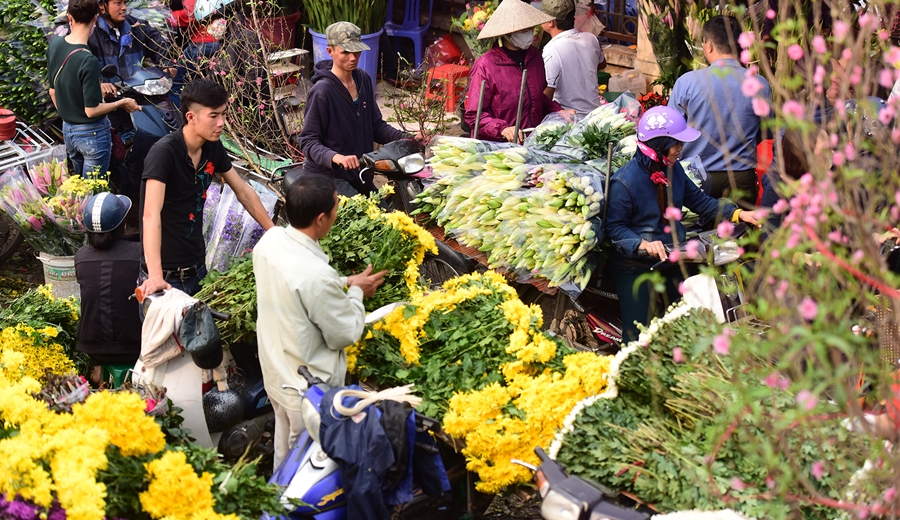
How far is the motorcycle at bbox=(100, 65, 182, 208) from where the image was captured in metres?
7.70

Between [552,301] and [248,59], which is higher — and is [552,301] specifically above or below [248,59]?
below

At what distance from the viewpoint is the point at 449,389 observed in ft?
13.0

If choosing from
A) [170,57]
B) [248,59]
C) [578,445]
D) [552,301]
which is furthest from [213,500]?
[170,57]

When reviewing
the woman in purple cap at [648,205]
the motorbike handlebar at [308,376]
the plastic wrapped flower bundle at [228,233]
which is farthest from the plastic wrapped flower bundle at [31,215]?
the woman in purple cap at [648,205]

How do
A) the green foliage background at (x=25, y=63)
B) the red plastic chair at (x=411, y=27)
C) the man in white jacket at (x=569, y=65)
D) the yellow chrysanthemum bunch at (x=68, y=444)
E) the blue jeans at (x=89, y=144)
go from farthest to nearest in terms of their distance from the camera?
1. the red plastic chair at (x=411, y=27)
2. the green foliage background at (x=25, y=63)
3. the blue jeans at (x=89, y=144)
4. the man in white jacket at (x=569, y=65)
5. the yellow chrysanthemum bunch at (x=68, y=444)

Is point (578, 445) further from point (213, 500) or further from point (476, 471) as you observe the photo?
point (213, 500)

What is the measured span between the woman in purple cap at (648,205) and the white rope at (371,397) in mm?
1367

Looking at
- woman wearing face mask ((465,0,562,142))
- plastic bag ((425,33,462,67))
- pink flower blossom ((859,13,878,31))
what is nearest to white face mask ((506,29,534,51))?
woman wearing face mask ((465,0,562,142))

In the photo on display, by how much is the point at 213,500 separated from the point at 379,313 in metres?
1.45

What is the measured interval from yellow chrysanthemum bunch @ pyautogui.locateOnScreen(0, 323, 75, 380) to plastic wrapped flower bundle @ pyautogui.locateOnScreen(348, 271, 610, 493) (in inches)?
65.7

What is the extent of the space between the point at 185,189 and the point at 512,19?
3.07 meters

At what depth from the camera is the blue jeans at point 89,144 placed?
7059 mm

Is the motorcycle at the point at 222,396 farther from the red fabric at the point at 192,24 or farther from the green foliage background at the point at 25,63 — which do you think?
the red fabric at the point at 192,24

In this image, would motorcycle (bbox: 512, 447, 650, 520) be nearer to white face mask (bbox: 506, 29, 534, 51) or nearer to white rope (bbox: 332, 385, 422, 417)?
white rope (bbox: 332, 385, 422, 417)
